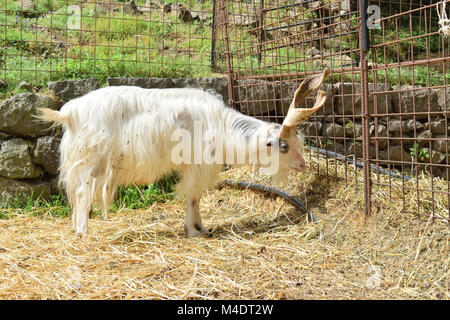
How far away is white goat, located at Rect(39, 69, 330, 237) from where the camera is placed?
149 inches

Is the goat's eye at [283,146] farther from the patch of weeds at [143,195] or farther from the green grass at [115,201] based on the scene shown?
the green grass at [115,201]

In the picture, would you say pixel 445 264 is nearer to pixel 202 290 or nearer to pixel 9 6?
pixel 202 290

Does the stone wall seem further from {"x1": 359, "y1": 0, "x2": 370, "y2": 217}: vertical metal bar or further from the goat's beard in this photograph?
the goat's beard

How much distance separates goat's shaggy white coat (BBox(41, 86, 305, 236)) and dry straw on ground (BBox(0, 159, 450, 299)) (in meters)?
0.45

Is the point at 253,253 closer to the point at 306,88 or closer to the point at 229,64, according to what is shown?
the point at 306,88

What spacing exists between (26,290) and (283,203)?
2.84m

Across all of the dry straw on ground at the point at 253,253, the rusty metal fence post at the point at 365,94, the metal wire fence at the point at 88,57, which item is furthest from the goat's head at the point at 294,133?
the metal wire fence at the point at 88,57

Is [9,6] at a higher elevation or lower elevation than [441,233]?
higher

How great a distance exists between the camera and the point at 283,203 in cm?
473

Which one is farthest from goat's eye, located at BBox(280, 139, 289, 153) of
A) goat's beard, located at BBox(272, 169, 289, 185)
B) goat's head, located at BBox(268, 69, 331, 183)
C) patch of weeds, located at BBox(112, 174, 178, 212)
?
patch of weeds, located at BBox(112, 174, 178, 212)

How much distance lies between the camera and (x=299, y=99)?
13.4ft

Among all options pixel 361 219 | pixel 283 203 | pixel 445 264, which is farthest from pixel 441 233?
pixel 283 203

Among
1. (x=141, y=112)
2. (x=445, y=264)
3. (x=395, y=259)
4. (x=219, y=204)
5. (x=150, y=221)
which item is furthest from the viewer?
(x=219, y=204)

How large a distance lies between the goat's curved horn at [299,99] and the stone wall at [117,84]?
38cm
